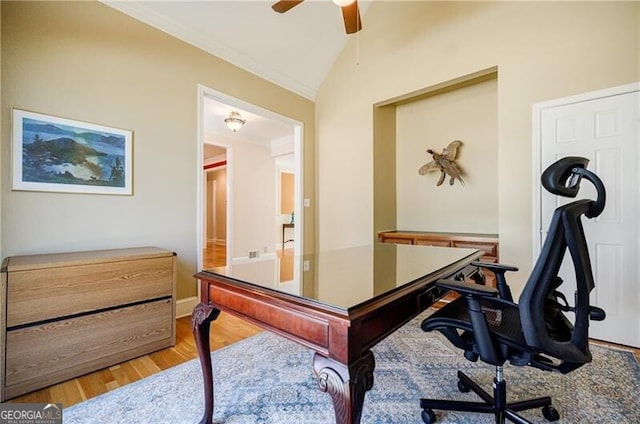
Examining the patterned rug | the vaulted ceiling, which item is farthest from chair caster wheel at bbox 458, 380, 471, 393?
the vaulted ceiling

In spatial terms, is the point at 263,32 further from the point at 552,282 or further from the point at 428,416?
the point at 428,416

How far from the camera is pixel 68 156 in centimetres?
215

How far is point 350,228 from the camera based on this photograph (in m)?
3.86

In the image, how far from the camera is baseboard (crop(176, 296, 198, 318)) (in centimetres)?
278

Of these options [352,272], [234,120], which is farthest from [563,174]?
[234,120]

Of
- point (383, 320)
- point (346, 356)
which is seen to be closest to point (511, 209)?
point (383, 320)

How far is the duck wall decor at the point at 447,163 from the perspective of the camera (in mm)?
3364

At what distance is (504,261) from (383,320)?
2.35m

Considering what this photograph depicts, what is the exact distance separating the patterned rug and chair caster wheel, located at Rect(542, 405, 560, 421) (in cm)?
3

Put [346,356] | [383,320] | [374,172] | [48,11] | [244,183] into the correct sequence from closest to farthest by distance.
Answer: [346,356]
[383,320]
[48,11]
[374,172]
[244,183]

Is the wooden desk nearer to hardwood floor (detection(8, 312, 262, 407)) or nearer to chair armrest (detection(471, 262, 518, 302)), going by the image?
chair armrest (detection(471, 262, 518, 302))

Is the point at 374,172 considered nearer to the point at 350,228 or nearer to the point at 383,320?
the point at 350,228

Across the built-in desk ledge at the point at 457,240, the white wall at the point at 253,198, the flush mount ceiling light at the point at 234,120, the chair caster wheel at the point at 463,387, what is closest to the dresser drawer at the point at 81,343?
the chair caster wheel at the point at 463,387

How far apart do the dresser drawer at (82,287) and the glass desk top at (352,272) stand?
1.09 metres
